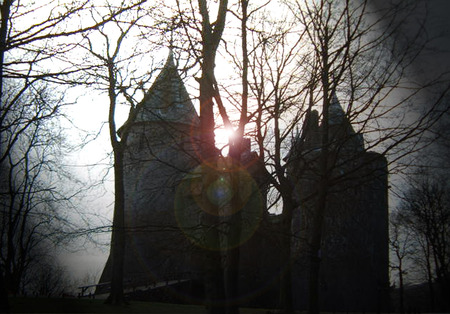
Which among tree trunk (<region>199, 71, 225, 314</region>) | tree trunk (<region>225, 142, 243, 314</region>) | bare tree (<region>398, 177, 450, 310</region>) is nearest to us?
tree trunk (<region>225, 142, 243, 314</region>)

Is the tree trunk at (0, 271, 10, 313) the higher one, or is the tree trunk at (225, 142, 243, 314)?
the tree trunk at (225, 142, 243, 314)

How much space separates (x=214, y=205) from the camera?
7.02 meters

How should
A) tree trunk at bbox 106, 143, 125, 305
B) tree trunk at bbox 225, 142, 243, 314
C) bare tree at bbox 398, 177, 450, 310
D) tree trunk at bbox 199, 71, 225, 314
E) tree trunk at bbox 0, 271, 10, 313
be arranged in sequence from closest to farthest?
1. tree trunk at bbox 225, 142, 243, 314
2. tree trunk at bbox 199, 71, 225, 314
3. tree trunk at bbox 0, 271, 10, 313
4. tree trunk at bbox 106, 143, 125, 305
5. bare tree at bbox 398, 177, 450, 310

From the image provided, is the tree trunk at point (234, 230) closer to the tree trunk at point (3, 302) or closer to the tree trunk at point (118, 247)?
the tree trunk at point (3, 302)

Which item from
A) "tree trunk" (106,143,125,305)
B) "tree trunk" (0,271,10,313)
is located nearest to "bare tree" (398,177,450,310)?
"tree trunk" (106,143,125,305)

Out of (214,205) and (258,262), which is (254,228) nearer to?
(214,205)

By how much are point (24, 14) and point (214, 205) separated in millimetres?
3617

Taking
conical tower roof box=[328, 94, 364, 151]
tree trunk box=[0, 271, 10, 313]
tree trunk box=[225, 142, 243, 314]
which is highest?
conical tower roof box=[328, 94, 364, 151]

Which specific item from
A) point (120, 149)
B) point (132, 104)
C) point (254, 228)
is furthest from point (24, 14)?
point (120, 149)

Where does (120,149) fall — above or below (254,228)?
above

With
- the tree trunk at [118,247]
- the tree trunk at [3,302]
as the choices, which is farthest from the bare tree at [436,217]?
the tree trunk at [3,302]

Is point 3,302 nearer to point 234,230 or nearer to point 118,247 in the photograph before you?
point 234,230

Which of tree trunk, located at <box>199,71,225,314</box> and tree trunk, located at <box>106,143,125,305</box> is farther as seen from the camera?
tree trunk, located at <box>106,143,125,305</box>

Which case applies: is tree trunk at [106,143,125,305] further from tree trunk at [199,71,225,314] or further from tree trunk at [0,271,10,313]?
tree trunk at [199,71,225,314]
